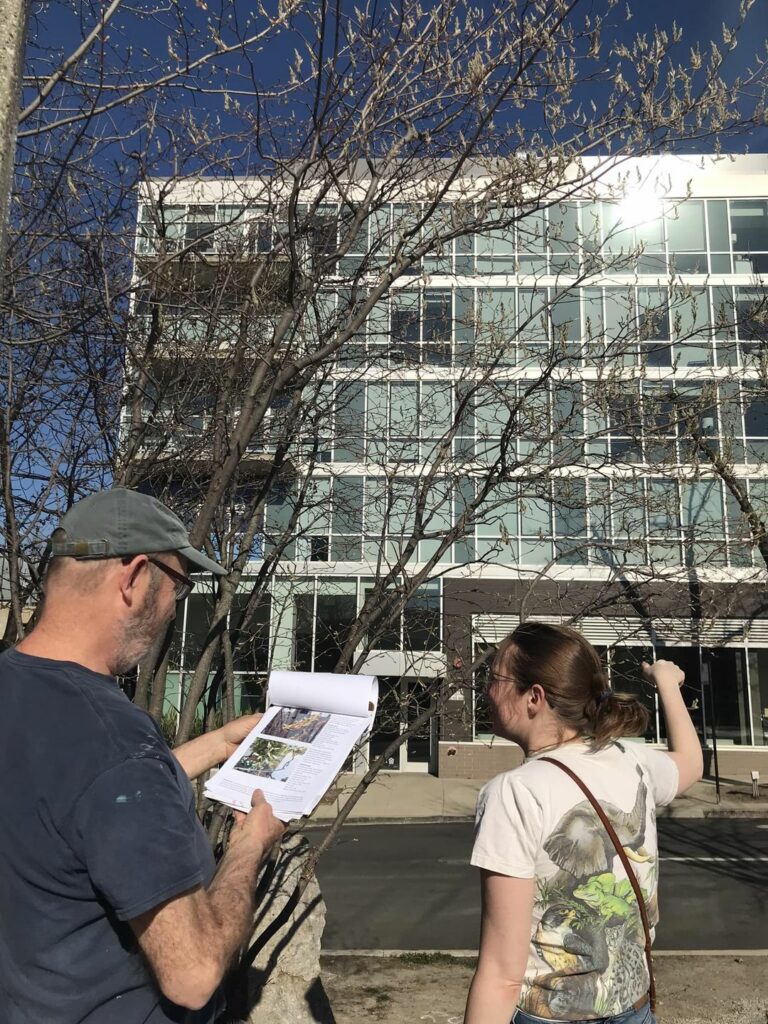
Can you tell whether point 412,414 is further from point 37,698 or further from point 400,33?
point 37,698

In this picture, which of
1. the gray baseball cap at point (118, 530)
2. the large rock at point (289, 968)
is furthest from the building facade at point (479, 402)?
the gray baseball cap at point (118, 530)

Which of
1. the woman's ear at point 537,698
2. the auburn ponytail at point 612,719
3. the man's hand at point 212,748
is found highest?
the woman's ear at point 537,698

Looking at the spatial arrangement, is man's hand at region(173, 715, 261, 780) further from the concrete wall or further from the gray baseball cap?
the concrete wall

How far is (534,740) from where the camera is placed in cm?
213

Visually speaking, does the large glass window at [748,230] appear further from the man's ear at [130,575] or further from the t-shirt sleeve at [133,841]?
the t-shirt sleeve at [133,841]

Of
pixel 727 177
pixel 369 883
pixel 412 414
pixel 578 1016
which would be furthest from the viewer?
pixel 727 177

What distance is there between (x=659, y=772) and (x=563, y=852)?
0.46 metres

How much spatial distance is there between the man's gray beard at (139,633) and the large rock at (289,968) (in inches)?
125

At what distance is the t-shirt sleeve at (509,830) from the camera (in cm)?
186

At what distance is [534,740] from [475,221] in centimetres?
254

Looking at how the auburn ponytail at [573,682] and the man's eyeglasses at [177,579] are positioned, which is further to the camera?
the auburn ponytail at [573,682]

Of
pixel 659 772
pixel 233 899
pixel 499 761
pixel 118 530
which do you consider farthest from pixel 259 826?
pixel 499 761

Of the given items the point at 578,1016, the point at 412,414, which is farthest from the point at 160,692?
the point at 412,414

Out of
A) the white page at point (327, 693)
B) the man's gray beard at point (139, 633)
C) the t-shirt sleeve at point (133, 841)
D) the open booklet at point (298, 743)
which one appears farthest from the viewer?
the white page at point (327, 693)
